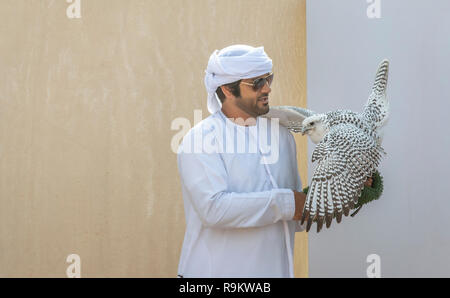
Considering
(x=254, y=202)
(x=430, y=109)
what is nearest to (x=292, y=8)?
(x=430, y=109)

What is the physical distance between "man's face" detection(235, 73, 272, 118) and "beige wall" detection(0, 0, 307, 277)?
1207mm

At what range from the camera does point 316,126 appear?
2.50 meters

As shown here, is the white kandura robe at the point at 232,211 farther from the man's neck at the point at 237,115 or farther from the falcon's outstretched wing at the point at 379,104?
the falcon's outstretched wing at the point at 379,104

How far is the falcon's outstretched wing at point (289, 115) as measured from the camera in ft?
8.44

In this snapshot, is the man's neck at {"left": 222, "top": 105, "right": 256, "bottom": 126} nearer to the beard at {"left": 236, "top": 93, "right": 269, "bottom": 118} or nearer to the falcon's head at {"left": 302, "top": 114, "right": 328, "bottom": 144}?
the beard at {"left": 236, "top": 93, "right": 269, "bottom": 118}

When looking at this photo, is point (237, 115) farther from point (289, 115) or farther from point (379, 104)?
point (379, 104)

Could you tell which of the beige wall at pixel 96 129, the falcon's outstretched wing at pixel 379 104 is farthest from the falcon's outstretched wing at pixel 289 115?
the beige wall at pixel 96 129

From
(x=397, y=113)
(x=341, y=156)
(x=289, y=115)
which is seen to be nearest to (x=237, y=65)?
(x=289, y=115)

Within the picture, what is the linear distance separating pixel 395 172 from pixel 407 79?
19.4 inches

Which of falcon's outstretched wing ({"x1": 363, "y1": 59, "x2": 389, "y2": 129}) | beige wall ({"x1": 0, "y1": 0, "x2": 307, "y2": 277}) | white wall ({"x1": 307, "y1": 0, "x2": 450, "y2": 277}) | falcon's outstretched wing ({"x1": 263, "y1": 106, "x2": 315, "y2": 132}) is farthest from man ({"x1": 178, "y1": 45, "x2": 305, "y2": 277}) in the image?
beige wall ({"x1": 0, "y1": 0, "x2": 307, "y2": 277})

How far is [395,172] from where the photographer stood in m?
3.26

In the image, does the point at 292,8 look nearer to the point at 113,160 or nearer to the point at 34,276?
the point at 113,160

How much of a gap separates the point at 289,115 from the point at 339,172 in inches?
18.1

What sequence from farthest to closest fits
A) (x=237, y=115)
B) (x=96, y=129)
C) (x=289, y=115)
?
(x=96, y=129), (x=289, y=115), (x=237, y=115)
